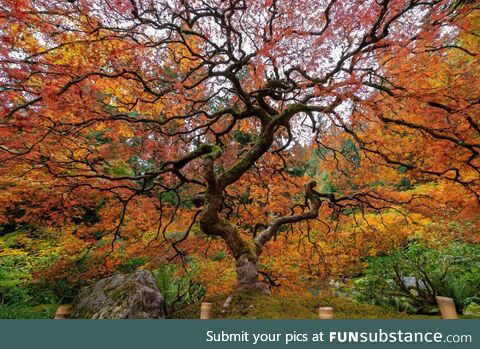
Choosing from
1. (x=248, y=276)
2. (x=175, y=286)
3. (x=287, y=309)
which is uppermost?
(x=248, y=276)

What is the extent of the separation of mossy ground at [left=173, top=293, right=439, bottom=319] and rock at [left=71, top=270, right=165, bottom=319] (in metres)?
1.43

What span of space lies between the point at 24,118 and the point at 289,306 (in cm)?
542

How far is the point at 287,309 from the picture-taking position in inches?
130

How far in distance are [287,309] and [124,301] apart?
3054mm

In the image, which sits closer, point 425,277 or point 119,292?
point 119,292

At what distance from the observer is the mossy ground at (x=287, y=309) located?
3.14 metres

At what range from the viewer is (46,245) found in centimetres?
721

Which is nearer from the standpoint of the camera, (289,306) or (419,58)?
(289,306)

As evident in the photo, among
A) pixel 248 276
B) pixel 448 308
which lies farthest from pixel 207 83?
pixel 448 308

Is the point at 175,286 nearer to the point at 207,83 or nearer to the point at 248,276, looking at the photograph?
the point at 248,276

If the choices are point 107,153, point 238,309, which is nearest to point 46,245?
point 107,153

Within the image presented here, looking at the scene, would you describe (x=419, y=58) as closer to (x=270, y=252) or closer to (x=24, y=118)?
(x=270, y=252)

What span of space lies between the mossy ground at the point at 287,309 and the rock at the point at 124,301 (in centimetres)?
143

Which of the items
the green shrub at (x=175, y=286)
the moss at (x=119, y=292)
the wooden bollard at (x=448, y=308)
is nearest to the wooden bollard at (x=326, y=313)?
the wooden bollard at (x=448, y=308)
